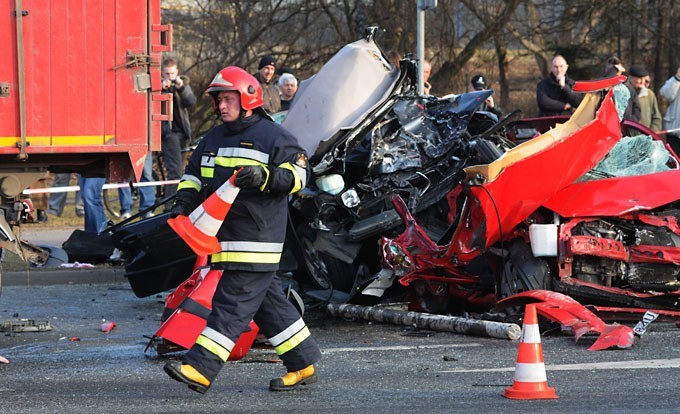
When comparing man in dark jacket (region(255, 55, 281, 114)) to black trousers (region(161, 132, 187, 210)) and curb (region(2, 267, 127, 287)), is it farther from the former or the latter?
curb (region(2, 267, 127, 287))

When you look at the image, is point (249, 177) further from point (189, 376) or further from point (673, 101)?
point (673, 101)

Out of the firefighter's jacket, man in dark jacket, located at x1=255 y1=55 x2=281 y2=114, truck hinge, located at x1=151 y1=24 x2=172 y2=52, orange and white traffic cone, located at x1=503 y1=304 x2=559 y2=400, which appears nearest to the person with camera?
man in dark jacket, located at x1=255 y1=55 x2=281 y2=114

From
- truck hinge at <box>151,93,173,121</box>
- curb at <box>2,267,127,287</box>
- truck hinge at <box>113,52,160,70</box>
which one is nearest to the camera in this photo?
truck hinge at <box>113,52,160,70</box>

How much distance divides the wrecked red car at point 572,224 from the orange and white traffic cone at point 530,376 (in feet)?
5.97

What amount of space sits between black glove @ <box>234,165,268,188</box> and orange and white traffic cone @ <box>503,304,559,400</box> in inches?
61.5

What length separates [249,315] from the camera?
5.92m

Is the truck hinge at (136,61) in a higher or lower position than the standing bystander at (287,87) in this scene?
higher

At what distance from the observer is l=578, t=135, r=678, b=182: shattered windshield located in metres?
8.17

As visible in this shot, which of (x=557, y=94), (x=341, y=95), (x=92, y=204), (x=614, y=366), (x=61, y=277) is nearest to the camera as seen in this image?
(x=614, y=366)

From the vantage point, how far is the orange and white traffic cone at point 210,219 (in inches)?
Answer: 228

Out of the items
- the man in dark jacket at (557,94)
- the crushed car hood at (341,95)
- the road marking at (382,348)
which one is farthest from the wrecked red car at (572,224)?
the man in dark jacket at (557,94)

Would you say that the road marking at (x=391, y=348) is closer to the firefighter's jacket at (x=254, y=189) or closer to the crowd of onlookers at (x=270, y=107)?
the firefighter's jacket at (x=254, y=189)

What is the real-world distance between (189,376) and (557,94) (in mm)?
7937

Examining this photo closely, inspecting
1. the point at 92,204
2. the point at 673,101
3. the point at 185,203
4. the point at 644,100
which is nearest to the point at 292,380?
the point at 185,203
